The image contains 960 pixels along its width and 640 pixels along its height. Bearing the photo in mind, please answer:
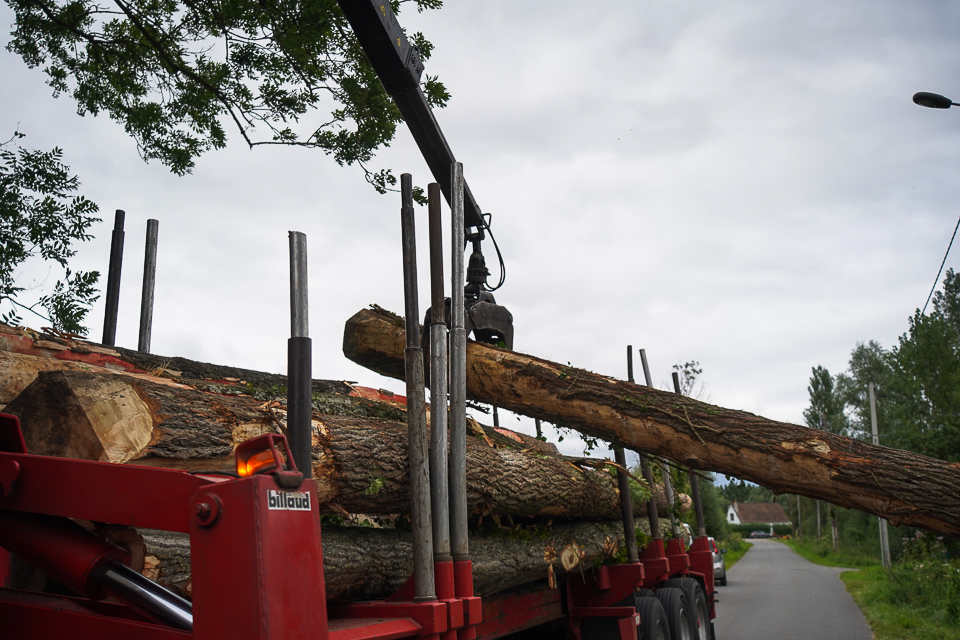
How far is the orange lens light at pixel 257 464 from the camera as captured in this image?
212 cm

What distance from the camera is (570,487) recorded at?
6.04 metres

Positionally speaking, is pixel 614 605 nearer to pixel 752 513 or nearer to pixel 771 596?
pixel 771 596

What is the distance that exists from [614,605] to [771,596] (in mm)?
14848

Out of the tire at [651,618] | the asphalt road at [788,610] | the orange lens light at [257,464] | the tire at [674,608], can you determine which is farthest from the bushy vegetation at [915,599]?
the orange lens light at [257,464]

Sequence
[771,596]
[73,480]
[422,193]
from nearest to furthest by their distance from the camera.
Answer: [73,480] → [422,193] → [771,596]

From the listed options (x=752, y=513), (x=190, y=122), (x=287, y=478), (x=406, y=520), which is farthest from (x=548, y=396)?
(x=752, y=513)

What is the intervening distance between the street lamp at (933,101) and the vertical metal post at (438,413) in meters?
8.73

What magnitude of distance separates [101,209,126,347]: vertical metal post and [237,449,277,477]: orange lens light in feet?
17.4

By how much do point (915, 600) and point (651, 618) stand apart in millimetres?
11161

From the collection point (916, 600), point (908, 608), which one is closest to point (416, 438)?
point (908, 608)

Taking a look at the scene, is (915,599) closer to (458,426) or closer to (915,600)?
(915,600)

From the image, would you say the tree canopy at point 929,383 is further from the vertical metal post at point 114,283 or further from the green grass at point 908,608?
the vertical metal post at point 114,283

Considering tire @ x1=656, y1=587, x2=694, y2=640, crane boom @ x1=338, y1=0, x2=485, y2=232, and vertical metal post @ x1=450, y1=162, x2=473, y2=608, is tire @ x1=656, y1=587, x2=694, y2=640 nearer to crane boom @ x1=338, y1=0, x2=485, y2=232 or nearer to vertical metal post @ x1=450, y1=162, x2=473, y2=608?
crane boom @ x1=338, y1=0, x2=485, y2=232

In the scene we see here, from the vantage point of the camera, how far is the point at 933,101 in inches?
407
